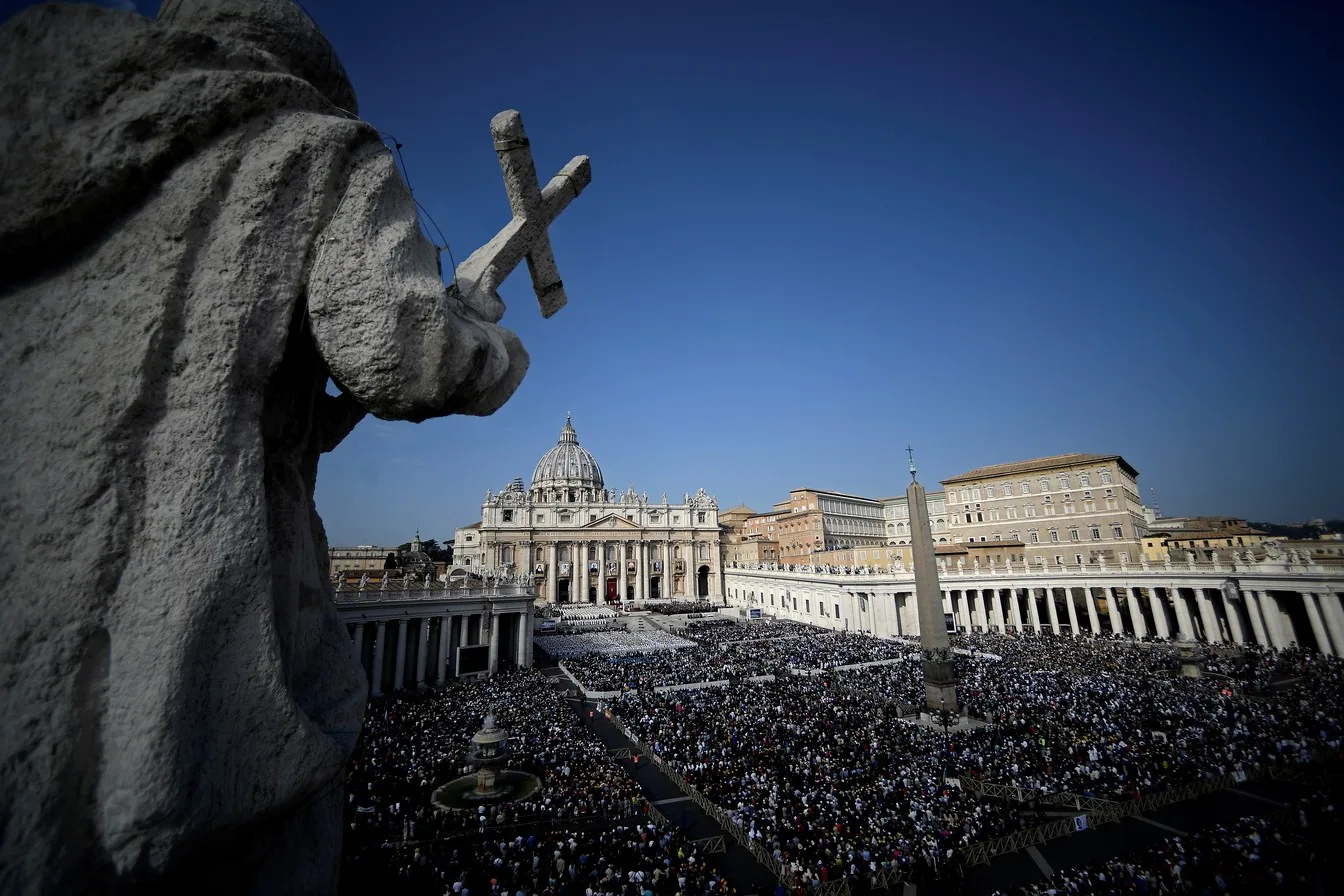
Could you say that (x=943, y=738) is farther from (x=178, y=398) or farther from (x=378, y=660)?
(x=378, y=660)

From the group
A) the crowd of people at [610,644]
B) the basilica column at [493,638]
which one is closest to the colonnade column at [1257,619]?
the crowd of people at [610,644]

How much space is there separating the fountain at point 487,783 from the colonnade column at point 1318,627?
3528cm

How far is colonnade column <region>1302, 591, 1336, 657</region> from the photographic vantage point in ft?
87.8

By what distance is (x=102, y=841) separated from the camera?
68.2 inches

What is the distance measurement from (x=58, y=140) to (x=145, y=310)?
2.26 ft

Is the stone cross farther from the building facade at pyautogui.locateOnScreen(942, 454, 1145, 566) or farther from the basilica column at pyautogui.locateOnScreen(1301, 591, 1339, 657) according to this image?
the building facade at pyautogui.locateOnScreen(942, 454, 1145, 566)

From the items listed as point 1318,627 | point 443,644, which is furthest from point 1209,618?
point 443,644

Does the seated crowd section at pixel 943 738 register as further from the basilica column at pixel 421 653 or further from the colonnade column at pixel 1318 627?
the basilica column at pixel 421 653

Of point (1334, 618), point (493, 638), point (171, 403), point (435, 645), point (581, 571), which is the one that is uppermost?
point (581, 571)

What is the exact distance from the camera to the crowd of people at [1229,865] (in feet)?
29.6

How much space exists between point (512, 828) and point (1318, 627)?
36.4 metres

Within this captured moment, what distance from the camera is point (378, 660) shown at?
26438 millimetres

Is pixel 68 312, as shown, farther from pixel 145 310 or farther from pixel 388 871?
pixel 388 871

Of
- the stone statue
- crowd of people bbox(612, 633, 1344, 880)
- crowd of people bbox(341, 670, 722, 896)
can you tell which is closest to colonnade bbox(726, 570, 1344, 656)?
crowd of people bbox(612, 633, 1344, 880)
